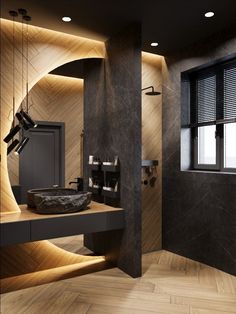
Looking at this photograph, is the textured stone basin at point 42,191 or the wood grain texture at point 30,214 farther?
the textured stone basin at point 42,191

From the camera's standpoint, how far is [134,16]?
115 inches

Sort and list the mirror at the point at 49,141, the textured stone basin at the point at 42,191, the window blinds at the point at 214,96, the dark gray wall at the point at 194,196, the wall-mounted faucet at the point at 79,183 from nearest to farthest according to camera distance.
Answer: the textured stone basin at the point at 42,191 → the mirror at the point at 49,141 → the dark gray wall at the point at 194,196 → the window blinds at the point at 214,96 → the wall-mounted faucet at the point at 79,183

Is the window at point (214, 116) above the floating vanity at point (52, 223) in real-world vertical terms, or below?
above

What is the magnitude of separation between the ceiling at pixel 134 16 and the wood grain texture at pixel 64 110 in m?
0.61

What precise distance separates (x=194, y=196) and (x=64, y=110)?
2.00 metres

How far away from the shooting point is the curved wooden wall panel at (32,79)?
296 centimetres

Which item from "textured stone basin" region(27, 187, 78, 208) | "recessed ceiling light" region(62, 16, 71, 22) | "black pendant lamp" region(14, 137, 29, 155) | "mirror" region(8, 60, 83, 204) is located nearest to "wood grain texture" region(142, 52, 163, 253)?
"mirror" region(8, 60, 83, 204)

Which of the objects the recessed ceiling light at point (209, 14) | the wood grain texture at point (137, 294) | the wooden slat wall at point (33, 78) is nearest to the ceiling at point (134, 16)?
the recessed ceiling light at point (209, 14)

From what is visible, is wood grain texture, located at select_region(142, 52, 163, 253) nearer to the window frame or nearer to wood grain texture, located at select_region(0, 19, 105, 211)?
the window frame

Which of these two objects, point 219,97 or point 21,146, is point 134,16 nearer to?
point 219,97

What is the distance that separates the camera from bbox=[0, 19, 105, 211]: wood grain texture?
295 centimetres

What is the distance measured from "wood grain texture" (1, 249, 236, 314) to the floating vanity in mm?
585

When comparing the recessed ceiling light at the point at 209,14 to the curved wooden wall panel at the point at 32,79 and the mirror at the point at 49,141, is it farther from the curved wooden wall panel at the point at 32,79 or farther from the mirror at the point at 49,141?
the mirror at the point at 49,141

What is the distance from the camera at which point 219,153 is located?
354 cm
